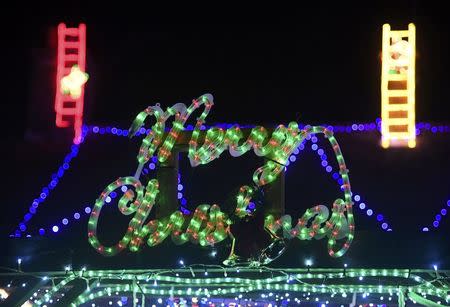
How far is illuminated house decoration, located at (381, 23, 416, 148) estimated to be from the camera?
13.6 metres

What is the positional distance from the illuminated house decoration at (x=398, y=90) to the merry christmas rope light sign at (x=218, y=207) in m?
2.43

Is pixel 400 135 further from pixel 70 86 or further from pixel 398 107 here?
pixel 70 86

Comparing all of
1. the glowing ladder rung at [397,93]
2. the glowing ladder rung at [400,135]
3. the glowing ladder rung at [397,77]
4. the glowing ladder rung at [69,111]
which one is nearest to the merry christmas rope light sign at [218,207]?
the glowing ladder rung at [400,135]

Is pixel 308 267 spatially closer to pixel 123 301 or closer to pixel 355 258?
pixel 355 258

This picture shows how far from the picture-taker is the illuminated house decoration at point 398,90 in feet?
44.8

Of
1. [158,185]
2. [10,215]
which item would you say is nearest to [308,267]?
[158,185]

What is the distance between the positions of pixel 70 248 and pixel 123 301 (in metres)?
4.20

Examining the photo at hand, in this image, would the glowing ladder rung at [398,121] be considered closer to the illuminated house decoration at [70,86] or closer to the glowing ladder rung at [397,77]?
the glowing ladder rung at [397,77]

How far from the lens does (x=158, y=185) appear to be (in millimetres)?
11867

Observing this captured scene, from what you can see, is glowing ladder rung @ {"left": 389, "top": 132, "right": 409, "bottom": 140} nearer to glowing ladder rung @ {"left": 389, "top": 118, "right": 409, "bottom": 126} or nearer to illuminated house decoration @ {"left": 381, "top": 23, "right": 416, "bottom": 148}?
illuminated house decoration @ {"left": 381, "top": 23, "right": 416, "bottom": 148}

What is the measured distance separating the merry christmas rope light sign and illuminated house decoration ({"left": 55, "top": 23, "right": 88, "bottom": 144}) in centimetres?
295

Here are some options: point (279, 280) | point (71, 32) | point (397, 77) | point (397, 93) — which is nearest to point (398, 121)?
point (397, 93)

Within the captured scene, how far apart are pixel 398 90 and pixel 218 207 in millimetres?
3968

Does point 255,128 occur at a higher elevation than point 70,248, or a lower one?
higher
